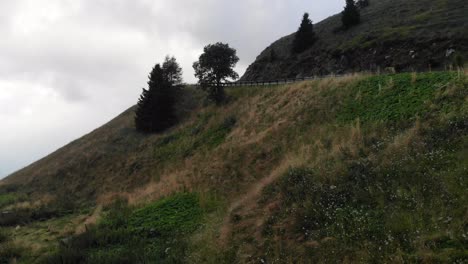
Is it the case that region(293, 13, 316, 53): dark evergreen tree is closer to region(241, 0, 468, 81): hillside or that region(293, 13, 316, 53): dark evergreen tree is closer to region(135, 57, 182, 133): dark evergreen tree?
region(241, 0, 468, 81): hillside

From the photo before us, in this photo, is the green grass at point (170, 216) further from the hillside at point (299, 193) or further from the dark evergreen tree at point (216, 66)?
the dark evergreen tree at point (216, 66)

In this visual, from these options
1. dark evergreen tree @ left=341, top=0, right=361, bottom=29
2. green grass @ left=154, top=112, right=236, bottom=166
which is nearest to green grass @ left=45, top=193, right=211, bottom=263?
green grass @ left=154, top=112, right=236, bottom=166

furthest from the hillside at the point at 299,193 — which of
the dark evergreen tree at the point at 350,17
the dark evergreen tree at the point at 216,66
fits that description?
the dark evergreen tree at the point at 350,17

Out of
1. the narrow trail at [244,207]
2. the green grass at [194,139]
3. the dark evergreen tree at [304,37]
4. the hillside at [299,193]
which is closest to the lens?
the hillside at [299,193]

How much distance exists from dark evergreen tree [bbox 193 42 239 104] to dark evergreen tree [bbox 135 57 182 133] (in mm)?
5590

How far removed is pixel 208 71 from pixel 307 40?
72.5 ft

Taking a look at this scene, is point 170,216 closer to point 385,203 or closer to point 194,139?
point 385,203

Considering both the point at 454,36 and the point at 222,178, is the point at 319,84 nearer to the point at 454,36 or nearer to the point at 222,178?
the point at 222,178

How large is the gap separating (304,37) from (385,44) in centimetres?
1479

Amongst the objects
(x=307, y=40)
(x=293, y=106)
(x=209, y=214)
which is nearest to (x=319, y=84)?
(x=293, y=106)

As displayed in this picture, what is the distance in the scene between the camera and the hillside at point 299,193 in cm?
973

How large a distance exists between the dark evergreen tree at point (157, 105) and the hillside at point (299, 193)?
886 cm

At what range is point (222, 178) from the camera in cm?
2089

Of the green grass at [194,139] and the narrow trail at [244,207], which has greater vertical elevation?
the green grass at [194,139]
